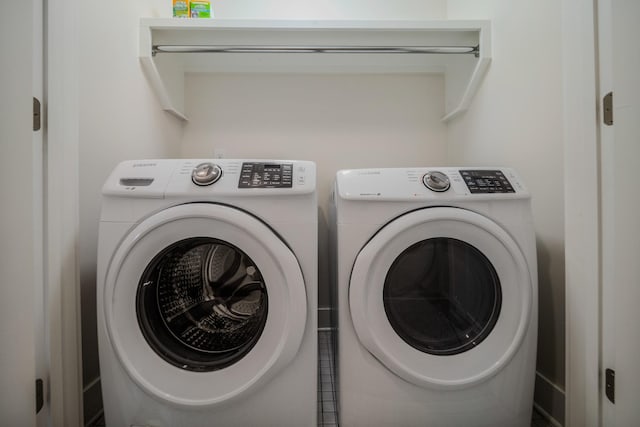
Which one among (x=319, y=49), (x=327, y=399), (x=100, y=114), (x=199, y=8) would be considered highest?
(x=199, y=8)

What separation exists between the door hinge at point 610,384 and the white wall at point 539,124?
203 millimetres

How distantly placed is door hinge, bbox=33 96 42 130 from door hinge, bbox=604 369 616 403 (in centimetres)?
151

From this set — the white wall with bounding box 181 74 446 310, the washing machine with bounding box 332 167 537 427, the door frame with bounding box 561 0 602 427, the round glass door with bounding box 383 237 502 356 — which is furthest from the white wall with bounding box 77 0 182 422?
the door frame with bounding box 561 0 602 427

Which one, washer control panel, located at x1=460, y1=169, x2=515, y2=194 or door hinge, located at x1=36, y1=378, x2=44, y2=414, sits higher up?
washer control panel, located at x1=460, y1=169, x2=515, y2=194

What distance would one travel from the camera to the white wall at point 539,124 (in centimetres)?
79

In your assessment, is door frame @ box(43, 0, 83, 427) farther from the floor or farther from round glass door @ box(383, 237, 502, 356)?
round glass door @ box(383, 237, 502, 356)

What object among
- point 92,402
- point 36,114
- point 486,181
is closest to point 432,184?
point 486,181

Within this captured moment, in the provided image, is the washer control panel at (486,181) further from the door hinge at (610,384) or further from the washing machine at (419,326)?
the door hinge at (610,384)

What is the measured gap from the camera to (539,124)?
85 cm

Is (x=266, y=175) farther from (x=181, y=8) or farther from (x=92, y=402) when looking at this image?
(x=181, y=8)

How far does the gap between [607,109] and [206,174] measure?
99cm

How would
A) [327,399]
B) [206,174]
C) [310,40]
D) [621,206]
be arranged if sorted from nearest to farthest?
[621,206] < [206,174] < [327,399] < [310,40]

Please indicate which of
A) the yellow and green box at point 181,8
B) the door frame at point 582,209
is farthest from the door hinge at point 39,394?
the yellow and green box at point 181,8

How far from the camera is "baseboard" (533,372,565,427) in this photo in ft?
2.52
